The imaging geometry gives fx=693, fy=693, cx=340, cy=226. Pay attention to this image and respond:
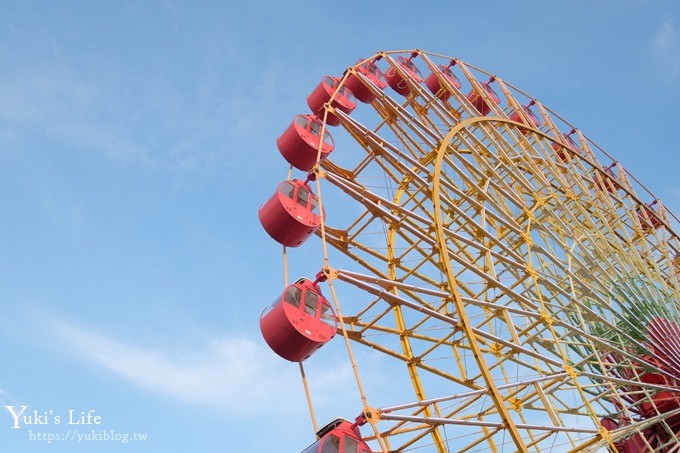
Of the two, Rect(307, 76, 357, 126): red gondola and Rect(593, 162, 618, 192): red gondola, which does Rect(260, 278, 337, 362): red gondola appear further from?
Rect(593, 162, 618, 192): red gondola

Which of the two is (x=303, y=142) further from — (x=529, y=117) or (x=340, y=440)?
(x=529, y=117)

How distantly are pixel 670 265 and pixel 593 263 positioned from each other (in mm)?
3767

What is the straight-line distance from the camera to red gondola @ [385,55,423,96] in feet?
61.4

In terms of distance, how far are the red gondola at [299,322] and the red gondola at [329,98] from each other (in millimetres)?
5595

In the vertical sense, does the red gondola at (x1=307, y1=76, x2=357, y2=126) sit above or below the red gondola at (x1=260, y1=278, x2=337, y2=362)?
above

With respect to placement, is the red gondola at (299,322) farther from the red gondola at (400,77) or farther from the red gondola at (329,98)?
the red gondola at (400,77)

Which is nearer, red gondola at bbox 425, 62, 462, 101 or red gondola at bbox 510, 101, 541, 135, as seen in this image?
red gondola at bbox 425, 62, 462, 101

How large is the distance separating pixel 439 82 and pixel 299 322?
10.6 meters

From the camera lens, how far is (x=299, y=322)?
11266 mm

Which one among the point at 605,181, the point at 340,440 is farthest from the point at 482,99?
the point at 340,440

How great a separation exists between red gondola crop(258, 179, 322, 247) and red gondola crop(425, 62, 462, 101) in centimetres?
726

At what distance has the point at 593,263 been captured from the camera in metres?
15.4

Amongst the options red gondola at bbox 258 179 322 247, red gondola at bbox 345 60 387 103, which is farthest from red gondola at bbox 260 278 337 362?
red gondola at bbox 345 60 387 103

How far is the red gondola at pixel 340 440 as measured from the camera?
9377 mm
